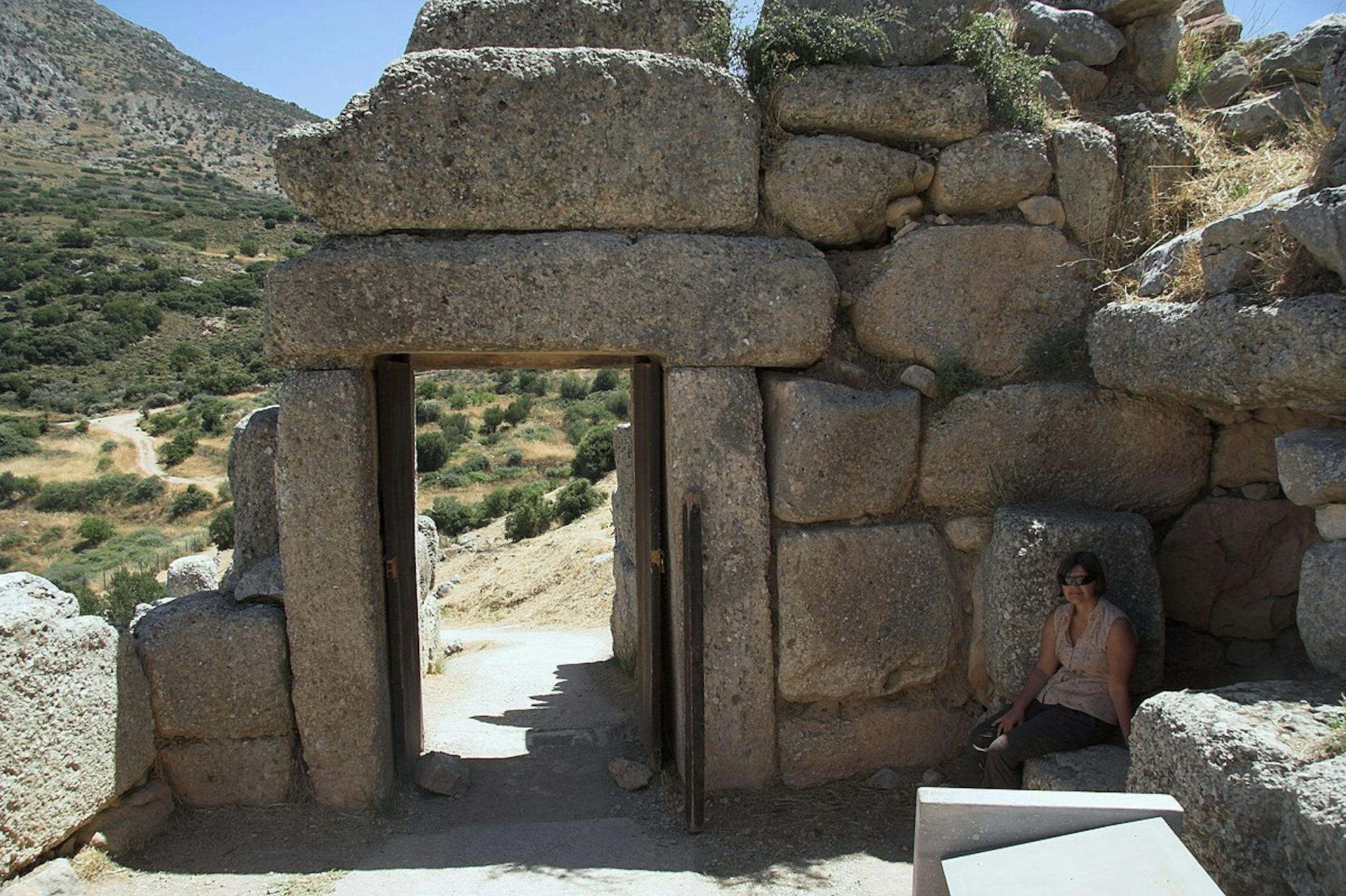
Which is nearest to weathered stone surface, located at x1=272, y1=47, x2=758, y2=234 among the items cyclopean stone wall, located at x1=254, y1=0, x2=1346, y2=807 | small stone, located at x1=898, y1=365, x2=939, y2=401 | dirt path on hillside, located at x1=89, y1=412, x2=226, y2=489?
cyclopean stone wall, located at x1=254, y1=0, x2=1346, y2=807

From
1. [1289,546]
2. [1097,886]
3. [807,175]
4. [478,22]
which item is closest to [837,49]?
[807,175]

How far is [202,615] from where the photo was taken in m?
4.13

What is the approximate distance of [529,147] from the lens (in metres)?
4.06

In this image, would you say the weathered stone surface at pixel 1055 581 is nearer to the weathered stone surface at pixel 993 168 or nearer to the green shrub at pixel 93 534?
the weathered stone surface at pixel 993 168

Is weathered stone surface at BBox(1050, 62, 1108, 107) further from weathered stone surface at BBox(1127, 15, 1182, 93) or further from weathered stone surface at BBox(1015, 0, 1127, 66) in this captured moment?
weathered stone surface at BBox(1127, 15, 1182, 93)

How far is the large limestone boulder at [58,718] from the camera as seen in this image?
3352 millimetres

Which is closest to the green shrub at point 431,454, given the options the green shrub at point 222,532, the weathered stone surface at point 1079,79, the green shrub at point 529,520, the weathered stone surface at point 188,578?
the green shrub at point 222,532

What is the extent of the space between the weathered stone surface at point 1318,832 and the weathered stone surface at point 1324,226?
1638 millimetres

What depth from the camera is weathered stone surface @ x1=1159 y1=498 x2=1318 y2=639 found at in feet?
12.9

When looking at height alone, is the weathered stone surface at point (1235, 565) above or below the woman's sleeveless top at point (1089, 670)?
above

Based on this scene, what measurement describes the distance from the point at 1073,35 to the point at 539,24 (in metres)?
2.73

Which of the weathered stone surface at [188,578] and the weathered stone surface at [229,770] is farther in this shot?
the weathered stone surface at [188,578]

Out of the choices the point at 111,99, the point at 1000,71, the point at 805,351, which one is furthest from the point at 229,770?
the point at 111,99

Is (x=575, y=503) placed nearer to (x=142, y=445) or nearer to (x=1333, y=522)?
(x=1333, y=522)
